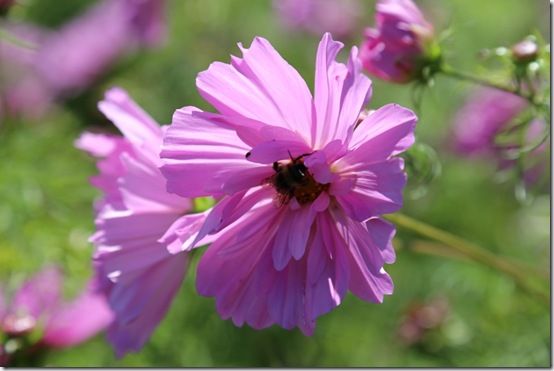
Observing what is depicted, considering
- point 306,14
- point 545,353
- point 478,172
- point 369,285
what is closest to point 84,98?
point 306,14

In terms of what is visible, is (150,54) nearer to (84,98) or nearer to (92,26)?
(84,98)

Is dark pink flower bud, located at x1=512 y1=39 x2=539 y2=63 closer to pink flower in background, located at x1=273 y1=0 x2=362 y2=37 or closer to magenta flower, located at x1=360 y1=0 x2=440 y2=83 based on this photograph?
magenta flower, located at x1=360 y1=0 x2=440 y2=83

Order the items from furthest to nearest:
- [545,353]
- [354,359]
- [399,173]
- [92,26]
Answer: [92,26], [354,359], [545,353], [399,173]

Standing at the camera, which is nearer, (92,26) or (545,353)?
(545,353)

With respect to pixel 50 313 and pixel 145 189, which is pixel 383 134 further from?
pixel 50 313

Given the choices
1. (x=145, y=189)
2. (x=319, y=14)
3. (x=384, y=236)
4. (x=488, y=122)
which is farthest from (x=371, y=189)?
(x=319, y=14)

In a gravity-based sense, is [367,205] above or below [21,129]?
above

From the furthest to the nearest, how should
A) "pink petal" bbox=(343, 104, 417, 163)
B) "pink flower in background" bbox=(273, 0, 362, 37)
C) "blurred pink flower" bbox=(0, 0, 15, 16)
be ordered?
"pink flower in background" bbox=(273, 0, 362, 37)
"blurred pink flower" bbox=(0, 0, 15, 16)
"pink petal" bbox=(343, 104, 417, 163)

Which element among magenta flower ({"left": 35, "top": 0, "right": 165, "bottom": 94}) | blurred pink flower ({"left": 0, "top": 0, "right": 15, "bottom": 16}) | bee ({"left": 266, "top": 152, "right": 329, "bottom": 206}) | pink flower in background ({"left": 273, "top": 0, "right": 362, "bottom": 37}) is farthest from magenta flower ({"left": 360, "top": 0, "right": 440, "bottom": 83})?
magenta flower ({"left": 35, "top": 0, "right": 165, "bottom": 94})
